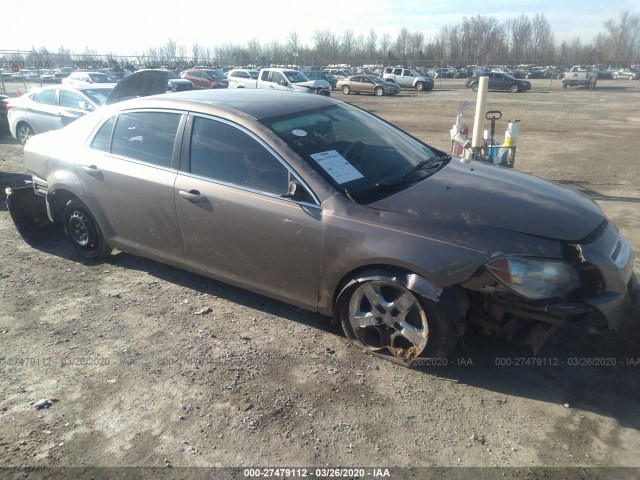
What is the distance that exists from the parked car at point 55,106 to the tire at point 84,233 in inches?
210

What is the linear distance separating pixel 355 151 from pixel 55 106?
943 centimetres

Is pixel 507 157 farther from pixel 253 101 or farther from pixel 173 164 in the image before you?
pixel 173 164

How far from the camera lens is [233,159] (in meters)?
3.74

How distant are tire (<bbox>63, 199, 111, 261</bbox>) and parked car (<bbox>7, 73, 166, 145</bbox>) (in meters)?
5.33

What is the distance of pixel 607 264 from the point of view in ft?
9.66

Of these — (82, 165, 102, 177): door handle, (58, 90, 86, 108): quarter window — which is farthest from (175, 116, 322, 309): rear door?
(58, 90, 86, 108): quarter window

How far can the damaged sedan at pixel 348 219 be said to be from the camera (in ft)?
9.62

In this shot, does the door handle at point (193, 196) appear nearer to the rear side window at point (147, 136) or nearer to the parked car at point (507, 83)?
the rear side window at point (147, 136)

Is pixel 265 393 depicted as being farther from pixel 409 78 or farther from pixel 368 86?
pixel 409 78

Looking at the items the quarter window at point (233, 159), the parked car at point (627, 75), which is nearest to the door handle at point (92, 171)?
the quarter window at point (233, 159)

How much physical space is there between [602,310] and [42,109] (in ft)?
38.1

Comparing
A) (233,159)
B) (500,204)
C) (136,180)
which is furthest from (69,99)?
(500,204)

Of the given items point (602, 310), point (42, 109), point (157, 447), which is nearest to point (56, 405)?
point (157, 447)

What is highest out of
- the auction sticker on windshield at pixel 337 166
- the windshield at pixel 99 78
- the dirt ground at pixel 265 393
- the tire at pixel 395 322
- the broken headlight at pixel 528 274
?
the windshield at pixel 99 78
